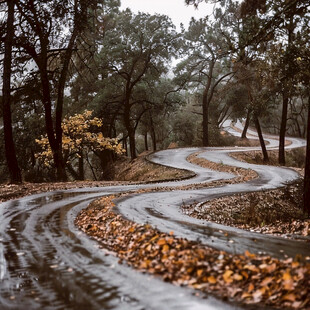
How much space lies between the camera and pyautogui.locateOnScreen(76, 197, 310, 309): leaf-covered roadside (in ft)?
14.4

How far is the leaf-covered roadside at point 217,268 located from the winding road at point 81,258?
294 mm

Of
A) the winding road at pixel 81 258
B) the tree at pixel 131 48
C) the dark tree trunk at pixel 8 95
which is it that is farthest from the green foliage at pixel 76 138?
the winding road at pixel 81 258

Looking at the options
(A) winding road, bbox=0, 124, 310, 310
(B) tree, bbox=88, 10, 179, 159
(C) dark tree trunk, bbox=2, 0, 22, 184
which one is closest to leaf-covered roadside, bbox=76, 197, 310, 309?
(A) winding road, bbox=0, 124, 310, 310

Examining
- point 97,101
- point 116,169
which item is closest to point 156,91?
point 97,101

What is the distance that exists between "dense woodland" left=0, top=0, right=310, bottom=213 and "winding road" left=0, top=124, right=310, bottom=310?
5074 millimetres

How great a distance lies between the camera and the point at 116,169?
1266 inches

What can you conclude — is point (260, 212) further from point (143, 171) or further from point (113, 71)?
point (113, 71)

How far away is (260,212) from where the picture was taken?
471 inches

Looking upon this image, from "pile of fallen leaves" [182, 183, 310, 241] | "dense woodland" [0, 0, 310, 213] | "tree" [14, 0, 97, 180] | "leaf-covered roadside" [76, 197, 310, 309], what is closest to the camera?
"leaf-covered roadside" [76, 197, 310, 309]

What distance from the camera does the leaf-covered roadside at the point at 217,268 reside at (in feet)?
14.4

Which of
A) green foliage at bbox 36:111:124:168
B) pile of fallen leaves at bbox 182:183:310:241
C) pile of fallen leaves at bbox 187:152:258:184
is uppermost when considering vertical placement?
green foliage at bbox 36:111:124:168

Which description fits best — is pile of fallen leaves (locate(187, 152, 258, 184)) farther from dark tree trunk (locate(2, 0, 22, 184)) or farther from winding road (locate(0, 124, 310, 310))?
dark tree trunk (locate(2, 0, 22, 184))

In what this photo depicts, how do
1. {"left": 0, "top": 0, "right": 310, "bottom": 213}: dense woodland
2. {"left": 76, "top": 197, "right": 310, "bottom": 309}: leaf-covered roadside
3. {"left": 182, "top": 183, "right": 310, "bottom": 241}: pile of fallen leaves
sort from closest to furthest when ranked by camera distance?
{"left": 76, "top": 197, "right": 310, "bottom": 309}: leaf-covered roadside
{"left": 182, "top": 183, "right": 310, "bottom": 241}: pile of fallen leaves
{"left": 0, "top": 0, "right": 310, "bottom": 213}: dense woodland

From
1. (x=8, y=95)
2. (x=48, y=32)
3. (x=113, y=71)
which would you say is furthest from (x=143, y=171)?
(x=8, y=95)
